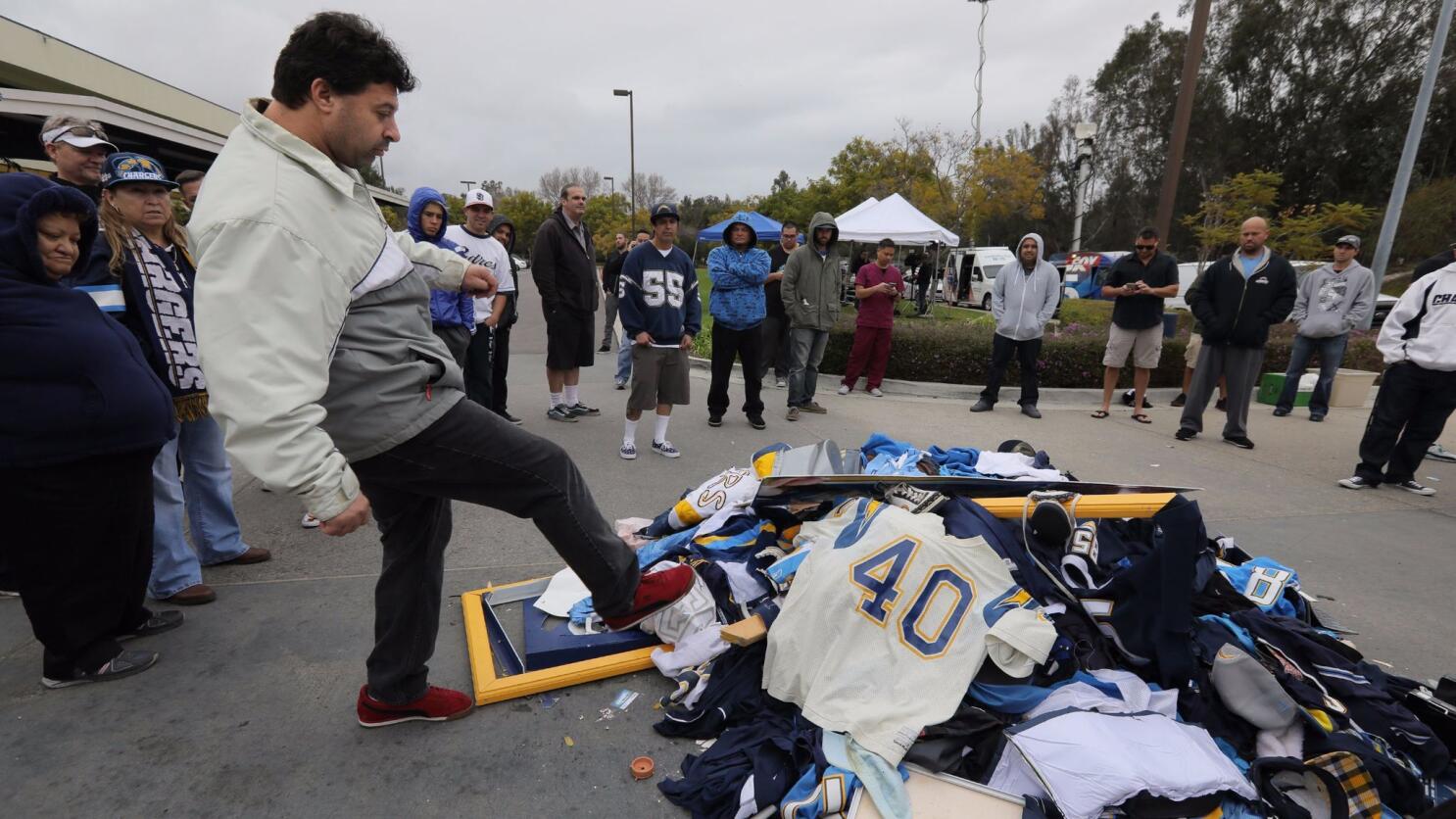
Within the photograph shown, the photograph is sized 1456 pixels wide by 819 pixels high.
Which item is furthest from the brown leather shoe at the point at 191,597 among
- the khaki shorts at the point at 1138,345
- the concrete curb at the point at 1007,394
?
the khaki shorts at the point at 1138,345

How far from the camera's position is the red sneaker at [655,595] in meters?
2.54

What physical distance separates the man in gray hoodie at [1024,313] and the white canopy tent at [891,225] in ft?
19.8

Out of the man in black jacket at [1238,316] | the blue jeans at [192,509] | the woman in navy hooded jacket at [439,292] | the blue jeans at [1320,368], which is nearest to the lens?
the blue jeans at [192,509]

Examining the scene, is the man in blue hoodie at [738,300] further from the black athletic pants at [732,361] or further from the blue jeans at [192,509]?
the blue jeans at [192,509]

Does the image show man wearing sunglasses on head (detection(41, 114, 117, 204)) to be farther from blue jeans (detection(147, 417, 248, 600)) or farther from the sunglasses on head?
blue jeans (detection(147, 417, 248, 600))

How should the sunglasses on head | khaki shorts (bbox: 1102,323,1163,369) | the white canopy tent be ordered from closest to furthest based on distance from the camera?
the sunglasses on head → khaki shorts (bbox: 1102,323,1163,369) → the white canopy tent

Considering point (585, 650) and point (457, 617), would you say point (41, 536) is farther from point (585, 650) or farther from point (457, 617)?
point (585, 650)

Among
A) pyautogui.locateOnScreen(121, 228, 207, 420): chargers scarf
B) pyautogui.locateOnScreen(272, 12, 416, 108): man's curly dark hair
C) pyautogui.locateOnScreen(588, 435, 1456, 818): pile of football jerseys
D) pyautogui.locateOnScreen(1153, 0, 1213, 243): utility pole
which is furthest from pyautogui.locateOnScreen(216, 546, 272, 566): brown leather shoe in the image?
pyautogui.locateOnScreen(1153, 0, 1213, 243): utility pole

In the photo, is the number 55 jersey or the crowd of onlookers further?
the number 55 jersey

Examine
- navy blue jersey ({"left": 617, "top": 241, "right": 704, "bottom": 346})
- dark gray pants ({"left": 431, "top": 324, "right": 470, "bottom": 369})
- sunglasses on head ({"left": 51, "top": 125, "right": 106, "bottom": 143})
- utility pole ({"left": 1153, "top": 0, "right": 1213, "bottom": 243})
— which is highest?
utility pole ({"left": 1153, "top": 0, "right": 1213, "bottom": 243})

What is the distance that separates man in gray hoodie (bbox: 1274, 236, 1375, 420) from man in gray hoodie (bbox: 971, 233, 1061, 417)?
2.71 m

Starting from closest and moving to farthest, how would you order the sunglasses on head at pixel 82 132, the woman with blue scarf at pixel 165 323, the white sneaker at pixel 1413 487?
the woman with blue scarf at pixel 165 323 → the sunglasses on head at pixel 82 132 → the white sneaker at pixel 1413 487

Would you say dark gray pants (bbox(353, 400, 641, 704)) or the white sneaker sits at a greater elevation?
dark gray pants (bbox(353, 400, 641, 704))

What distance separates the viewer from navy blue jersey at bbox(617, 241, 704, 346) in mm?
5480
